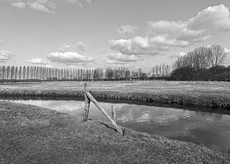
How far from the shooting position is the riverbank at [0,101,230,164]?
253 inches

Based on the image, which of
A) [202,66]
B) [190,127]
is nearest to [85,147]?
[190,127]

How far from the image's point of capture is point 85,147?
7.33m

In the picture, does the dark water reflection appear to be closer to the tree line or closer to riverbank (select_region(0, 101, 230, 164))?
riverbank (select_region(0, 101, 230, 164))

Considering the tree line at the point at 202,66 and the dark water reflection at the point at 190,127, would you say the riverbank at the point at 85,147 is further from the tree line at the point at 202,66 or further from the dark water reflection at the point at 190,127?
the tree line at the point at 202,66

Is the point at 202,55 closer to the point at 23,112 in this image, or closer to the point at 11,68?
the point at 23,112

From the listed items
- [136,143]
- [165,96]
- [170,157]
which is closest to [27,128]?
[136,143]

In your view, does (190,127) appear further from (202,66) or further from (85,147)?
(202,66)

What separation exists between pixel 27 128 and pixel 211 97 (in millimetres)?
24600

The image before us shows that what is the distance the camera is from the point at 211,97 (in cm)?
2425

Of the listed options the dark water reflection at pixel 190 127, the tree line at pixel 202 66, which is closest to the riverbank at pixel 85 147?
the dark water reflection at pixel 190 127

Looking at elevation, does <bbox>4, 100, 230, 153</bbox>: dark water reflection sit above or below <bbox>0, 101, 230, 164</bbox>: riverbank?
below

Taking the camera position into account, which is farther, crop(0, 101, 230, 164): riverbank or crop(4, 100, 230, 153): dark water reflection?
crop(4, 100, 230, 153): dark water reflection

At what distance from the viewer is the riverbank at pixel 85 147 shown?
6418 millimetres

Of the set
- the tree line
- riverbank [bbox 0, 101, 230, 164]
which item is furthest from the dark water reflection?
the tree line
